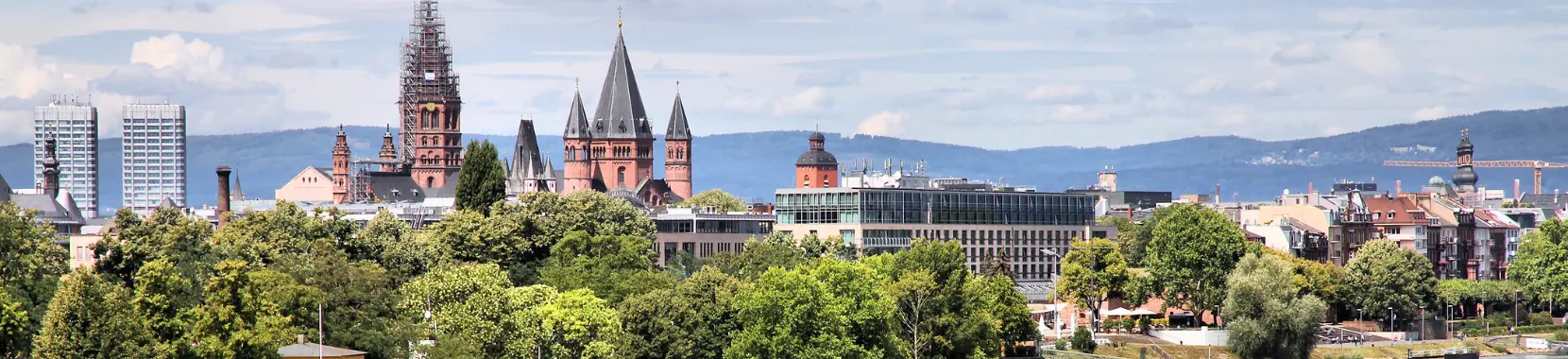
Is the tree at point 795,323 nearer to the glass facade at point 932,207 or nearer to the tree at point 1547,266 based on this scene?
the glass facade at point 932,207

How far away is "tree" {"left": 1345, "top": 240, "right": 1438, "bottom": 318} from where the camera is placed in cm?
15000

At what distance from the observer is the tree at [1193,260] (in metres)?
139

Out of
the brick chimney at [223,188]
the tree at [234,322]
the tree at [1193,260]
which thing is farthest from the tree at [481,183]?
the tree at [234,322]

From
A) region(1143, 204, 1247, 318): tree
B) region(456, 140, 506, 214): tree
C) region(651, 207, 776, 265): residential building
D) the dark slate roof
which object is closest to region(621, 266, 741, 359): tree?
the dark slate roof

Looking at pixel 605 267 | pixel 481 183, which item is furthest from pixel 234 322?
pixel 481 183

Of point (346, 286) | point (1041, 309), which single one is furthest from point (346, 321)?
point (1041, 309)

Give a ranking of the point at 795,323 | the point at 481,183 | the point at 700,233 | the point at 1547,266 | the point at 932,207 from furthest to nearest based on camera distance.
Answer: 1. the point at 700,233
2. the point at 1547,266
3. the point at 932,207
4. the point at 481,183
5. the point at 795,323

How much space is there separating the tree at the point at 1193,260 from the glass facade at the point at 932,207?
26880 mm

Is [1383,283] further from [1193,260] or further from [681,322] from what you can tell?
[681,322]

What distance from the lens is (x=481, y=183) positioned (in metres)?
152

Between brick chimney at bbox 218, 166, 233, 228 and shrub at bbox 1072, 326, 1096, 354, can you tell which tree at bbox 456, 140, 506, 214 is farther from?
shrub at bbox 1072, 326, 1096, 354

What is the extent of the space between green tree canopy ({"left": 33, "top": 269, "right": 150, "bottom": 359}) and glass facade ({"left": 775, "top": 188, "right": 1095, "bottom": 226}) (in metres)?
91.9

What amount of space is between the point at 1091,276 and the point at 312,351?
62869 millimetres

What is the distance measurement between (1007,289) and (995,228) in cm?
5283
